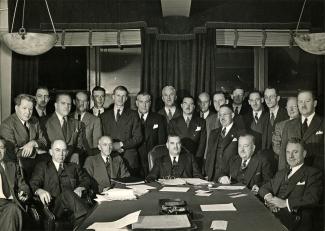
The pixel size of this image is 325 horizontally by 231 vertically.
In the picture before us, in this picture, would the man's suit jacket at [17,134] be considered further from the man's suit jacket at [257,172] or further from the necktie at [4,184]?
the man's suit jacket at [257,172]

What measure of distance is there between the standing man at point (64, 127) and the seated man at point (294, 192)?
202 centimetres

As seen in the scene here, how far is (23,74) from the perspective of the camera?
6.11 m

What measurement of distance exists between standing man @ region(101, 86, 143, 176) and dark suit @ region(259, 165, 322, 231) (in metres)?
1.62

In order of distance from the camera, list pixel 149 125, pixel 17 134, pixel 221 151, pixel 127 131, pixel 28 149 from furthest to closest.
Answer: pixel 149 125, pixel 127 131, pixel 221 151, pixel 17 134, pixel 28 149

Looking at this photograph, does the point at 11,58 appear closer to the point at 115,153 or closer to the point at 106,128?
the point at 106,128

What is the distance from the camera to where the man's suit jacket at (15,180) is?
12.8ft

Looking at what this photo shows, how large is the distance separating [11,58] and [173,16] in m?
2.23

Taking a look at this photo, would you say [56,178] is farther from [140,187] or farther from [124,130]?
[124,130]

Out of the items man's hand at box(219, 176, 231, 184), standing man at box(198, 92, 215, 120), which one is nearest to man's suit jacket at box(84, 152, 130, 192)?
man's hand at box(219, 176, 231, 184)

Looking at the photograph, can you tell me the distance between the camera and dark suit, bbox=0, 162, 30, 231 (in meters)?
3.75

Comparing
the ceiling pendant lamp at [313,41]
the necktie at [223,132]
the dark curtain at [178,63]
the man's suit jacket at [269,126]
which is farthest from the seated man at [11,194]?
the ceiling pendant lamp at [313,41]

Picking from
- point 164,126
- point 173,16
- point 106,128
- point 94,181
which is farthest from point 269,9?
point 94,181

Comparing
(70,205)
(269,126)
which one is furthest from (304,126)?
(70,205)

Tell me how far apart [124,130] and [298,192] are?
6.85ft
